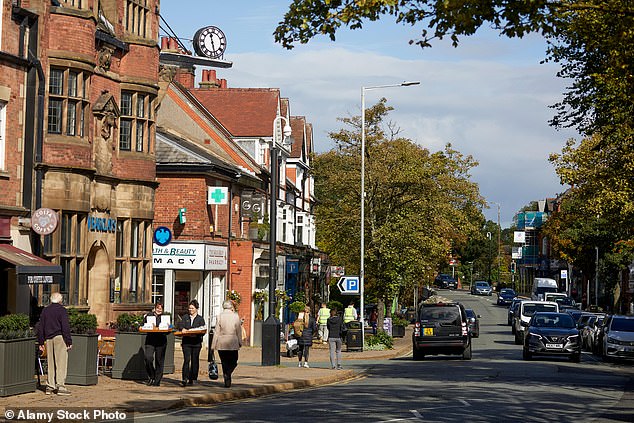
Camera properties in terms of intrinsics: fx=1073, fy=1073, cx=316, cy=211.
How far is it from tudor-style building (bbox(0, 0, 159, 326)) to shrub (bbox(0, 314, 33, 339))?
6.50 meters

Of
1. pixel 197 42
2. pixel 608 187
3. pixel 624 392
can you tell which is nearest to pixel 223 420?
pixel 624 392

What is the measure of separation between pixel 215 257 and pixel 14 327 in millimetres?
23501

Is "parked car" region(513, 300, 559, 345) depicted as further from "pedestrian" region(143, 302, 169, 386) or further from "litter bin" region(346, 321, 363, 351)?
"pedestrian" region(143, 302, 169, 386)

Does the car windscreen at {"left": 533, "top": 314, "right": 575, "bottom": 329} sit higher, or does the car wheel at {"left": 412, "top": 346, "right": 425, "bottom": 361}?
the car windscreen at {"left": 533, "top": 314, "right": 575, "bottom": 329}

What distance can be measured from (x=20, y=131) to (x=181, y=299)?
17.3 m

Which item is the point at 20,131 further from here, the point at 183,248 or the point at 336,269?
the point at 336,269

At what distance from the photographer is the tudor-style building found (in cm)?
2564

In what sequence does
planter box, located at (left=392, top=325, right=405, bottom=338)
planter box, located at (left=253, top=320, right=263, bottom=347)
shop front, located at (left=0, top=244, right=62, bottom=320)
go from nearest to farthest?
shop front, located at (left=0, top=244, right=62, bottom=320), planter box, located at (left=253, top=320, right=263, bottom=347), planter box, located at (left=392, top=325, right=405, bottom=338)

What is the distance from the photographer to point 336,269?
47.8m

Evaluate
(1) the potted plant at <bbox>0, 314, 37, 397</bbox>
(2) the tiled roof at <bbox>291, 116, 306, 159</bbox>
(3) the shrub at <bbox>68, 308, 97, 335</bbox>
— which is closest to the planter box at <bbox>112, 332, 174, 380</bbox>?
(3) the shrub at <bbox>68, 308, 97, 335</bbox>

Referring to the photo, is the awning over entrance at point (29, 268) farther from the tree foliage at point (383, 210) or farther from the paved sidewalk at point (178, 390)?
the tree foliage at point (383, 210)

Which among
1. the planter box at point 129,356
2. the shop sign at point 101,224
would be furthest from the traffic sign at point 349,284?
the planter box at point 129,356

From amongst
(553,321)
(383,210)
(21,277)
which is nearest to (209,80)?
(383,210)

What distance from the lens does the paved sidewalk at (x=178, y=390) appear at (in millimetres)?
17078
